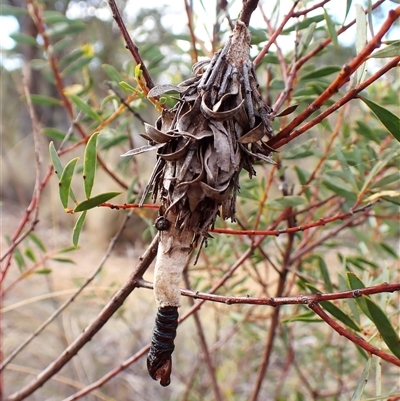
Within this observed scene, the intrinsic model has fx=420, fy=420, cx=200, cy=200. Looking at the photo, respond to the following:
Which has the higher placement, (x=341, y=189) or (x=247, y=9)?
(x=247, y=9)

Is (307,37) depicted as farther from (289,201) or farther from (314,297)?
(314,297)

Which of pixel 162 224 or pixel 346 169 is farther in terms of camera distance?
pixel 346 169

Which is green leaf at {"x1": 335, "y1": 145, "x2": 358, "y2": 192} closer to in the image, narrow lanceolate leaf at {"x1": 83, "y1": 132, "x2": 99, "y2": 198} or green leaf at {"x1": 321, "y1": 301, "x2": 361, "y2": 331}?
green leaf at {"x1": 321, "y1": 301, "x2": 361, "y2": 331}

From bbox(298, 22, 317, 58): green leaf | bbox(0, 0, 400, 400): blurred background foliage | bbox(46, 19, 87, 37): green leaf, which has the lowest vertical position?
bbox(0, 0, 400, 400): blurred background foliage

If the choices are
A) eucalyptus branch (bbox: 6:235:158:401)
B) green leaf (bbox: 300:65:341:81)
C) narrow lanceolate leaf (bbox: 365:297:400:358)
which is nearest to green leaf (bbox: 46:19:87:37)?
green leaf (bbox: 300:65:341:81)

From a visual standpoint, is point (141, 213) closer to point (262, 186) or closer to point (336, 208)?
point (262, 186)

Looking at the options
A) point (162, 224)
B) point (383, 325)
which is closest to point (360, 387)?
point (383, 325)

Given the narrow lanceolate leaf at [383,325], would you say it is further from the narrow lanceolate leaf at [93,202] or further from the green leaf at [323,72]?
the green leaf at [323,72]
